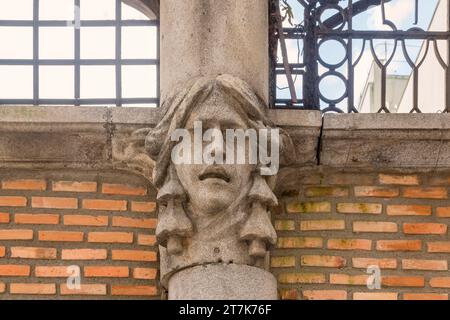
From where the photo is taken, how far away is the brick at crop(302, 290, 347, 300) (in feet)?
34.2

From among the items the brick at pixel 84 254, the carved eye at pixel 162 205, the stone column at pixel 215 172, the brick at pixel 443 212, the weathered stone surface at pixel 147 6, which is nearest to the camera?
the stone column at pixel 215 172

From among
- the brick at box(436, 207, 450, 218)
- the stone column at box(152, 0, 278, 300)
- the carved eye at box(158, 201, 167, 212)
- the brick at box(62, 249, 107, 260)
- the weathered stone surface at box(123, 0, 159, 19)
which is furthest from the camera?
the weathered stone surface at box(123, 0, 159, 19)

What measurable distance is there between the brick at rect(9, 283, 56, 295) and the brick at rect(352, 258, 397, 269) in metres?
1.71

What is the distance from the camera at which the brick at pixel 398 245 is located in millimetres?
10570

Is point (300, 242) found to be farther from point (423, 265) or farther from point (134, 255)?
point (134, 255)

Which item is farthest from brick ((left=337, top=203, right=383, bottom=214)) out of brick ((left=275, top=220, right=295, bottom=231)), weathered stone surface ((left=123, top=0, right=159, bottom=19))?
weathered stone surface ((left=123, top=0, right=159, bottom=19))

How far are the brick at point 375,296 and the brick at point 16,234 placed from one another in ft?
6.15

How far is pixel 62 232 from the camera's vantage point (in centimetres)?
1053

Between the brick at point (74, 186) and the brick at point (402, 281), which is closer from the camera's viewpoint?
the brick at point (402, 281)

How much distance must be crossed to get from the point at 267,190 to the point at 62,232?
1231mm

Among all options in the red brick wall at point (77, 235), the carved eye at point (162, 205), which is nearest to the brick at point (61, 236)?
the red brick wall at point (77, 235)

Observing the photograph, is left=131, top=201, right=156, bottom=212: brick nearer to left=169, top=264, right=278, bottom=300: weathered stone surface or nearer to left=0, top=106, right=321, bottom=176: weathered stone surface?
left=0, top=106, right=321, bottom=176: weathered stone surface

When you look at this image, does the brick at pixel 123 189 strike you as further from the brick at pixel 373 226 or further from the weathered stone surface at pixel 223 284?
the brick at pixel 373 226

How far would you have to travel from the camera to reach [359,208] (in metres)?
10.7
